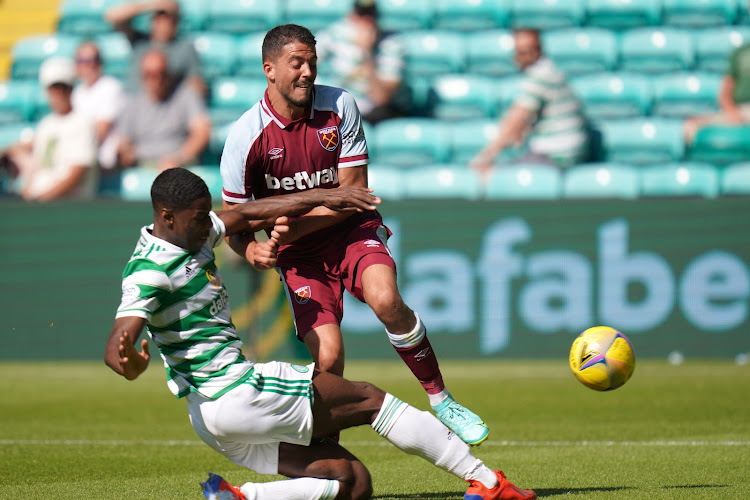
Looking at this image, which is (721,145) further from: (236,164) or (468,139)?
(236,164)

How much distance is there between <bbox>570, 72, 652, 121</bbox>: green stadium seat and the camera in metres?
14.9

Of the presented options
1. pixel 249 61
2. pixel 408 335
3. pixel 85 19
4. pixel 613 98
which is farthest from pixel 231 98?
pixel 408 335

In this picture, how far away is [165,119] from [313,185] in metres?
8.14

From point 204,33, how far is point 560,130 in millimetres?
6286

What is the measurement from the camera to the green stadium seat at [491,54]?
51.7 feet

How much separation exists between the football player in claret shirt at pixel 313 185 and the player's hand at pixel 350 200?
27 cm

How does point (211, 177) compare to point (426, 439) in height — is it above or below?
below

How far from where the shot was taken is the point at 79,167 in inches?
523

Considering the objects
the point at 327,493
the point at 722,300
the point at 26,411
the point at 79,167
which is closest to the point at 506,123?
the point at 722,300

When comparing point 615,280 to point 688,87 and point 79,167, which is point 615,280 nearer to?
point 688,87

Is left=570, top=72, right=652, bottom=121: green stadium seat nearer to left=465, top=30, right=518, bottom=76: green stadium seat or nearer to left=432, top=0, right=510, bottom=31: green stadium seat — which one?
left=465, top=30, right=518, bottom=76: green stadium seat

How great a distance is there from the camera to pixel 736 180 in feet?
42.5

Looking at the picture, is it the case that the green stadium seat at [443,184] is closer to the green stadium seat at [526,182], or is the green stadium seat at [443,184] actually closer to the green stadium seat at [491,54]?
the green stadium seat at [526,182]

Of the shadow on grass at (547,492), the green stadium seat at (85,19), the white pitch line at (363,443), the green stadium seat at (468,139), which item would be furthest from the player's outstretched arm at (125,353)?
the green stadium seat at (85,19)
